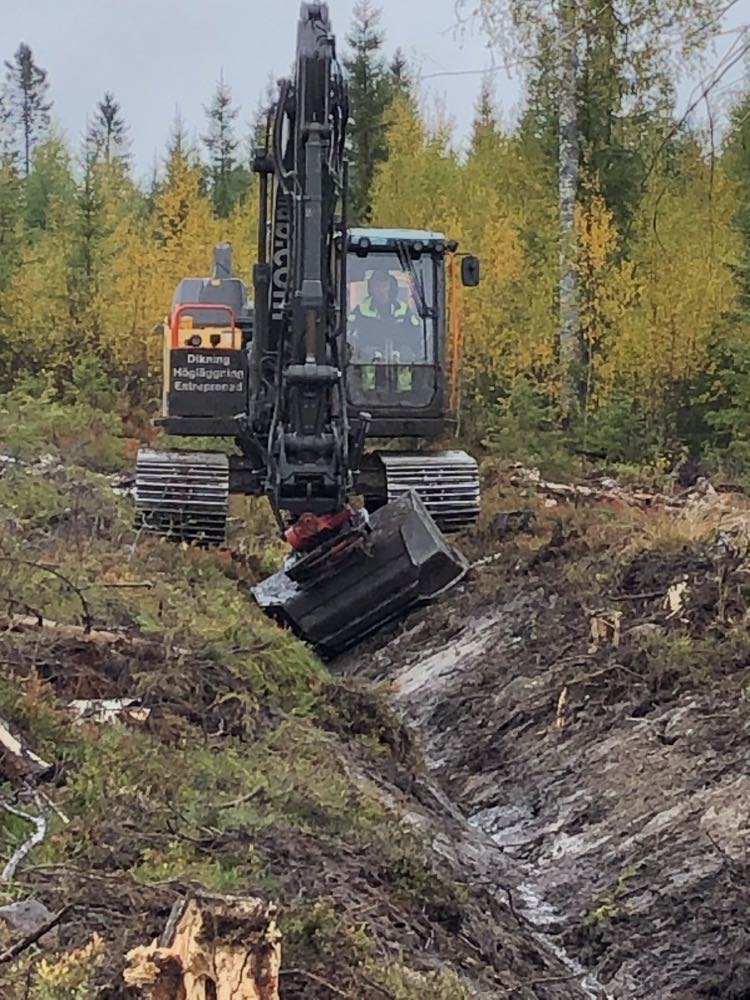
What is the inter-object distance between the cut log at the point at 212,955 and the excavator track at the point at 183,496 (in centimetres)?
781

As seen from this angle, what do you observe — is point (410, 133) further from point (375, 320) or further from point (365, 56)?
point (375, 320)

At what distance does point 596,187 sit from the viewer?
Result: 69.4 feet

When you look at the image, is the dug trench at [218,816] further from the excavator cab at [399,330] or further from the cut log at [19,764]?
the excavator cab at [399,330]

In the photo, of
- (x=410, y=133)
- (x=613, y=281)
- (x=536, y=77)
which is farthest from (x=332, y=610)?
(x=410, y=133)

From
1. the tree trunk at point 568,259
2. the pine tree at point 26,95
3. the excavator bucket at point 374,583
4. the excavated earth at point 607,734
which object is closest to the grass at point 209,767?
the excavator bucket at point 374,583

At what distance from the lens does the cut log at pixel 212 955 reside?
303cm

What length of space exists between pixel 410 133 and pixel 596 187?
8470 mm

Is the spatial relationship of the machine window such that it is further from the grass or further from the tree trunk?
the tree trunk

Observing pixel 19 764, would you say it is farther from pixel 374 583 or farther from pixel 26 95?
pixel 26 95

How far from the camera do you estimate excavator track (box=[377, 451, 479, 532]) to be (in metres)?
11.3

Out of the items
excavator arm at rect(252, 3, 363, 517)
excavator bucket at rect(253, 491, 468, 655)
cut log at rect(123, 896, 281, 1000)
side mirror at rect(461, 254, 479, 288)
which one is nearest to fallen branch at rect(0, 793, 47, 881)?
cut log at rect(123, 896, 281, 1000)

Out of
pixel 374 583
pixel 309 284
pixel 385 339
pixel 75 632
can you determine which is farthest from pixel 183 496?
pixel 75 632

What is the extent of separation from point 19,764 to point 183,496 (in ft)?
20.1

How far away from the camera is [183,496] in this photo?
1095 centimetres
